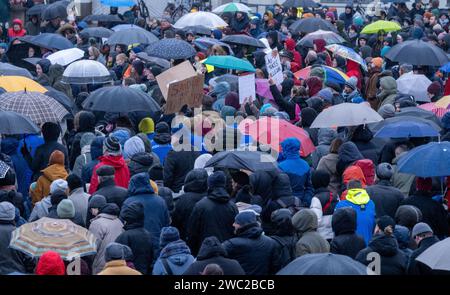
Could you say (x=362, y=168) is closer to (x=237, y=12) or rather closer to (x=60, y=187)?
(x=60, y=187)

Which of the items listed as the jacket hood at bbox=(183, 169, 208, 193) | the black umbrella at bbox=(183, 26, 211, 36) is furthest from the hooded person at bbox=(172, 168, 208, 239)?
the black umbrella at bbox=(183, 26, 211, 36)

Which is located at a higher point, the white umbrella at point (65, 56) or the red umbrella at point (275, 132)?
the red umbrella at point (275, 132)

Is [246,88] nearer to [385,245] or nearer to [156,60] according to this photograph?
[156,60]

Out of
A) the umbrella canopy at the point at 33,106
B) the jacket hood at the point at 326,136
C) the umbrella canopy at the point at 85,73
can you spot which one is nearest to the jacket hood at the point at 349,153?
the jacket hood at the point at 326,136

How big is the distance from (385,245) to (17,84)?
6.68 m

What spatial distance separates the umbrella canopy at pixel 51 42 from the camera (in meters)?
19.9

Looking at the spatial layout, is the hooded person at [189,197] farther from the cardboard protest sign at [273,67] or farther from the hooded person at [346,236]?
the cardboard protest sign at [273,67]

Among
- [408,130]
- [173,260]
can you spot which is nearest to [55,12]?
[408,130]

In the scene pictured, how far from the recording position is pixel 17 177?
12641 mm

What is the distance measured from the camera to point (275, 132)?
12.7 meters

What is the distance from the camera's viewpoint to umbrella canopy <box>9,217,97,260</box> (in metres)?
9.09

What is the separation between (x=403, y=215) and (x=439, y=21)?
59.6ft

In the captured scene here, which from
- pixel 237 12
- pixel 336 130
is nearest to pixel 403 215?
pixel 336 130

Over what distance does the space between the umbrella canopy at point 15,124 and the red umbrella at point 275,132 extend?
2.18 meters
